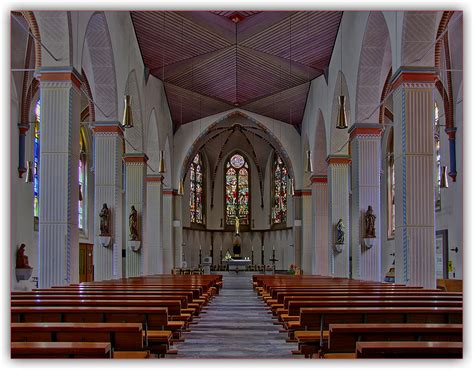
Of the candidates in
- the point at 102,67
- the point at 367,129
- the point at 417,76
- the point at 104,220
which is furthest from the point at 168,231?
the point at 417,76

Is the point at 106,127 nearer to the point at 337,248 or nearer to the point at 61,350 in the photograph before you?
the point at 337,248

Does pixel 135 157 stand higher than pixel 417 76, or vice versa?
pixel 417 76

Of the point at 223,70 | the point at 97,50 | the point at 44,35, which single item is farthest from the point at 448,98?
the point at 44,35

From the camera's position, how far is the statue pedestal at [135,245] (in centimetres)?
1858

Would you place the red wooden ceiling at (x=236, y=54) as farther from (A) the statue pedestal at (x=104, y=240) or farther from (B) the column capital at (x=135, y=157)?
(A) the statue pedestal at (x=104, y=240)

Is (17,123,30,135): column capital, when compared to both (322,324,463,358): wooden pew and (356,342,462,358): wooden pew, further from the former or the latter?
(356,342,462,358): wooden pew

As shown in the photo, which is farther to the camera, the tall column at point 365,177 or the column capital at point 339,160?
the column capital at point 339,160

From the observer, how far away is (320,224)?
23.4 metres

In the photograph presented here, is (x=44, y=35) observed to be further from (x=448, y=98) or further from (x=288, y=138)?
(x=288, y=138)

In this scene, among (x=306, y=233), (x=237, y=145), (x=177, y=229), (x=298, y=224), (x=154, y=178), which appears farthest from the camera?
(x=237, y=145)

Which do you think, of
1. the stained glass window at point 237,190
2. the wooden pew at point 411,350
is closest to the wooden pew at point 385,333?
the wooden pew at point 411,350

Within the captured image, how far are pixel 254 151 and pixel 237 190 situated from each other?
9.74 feet

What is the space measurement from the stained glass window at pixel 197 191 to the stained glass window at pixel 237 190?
66.5 inches

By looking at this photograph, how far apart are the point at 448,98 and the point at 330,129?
354 centimetres
